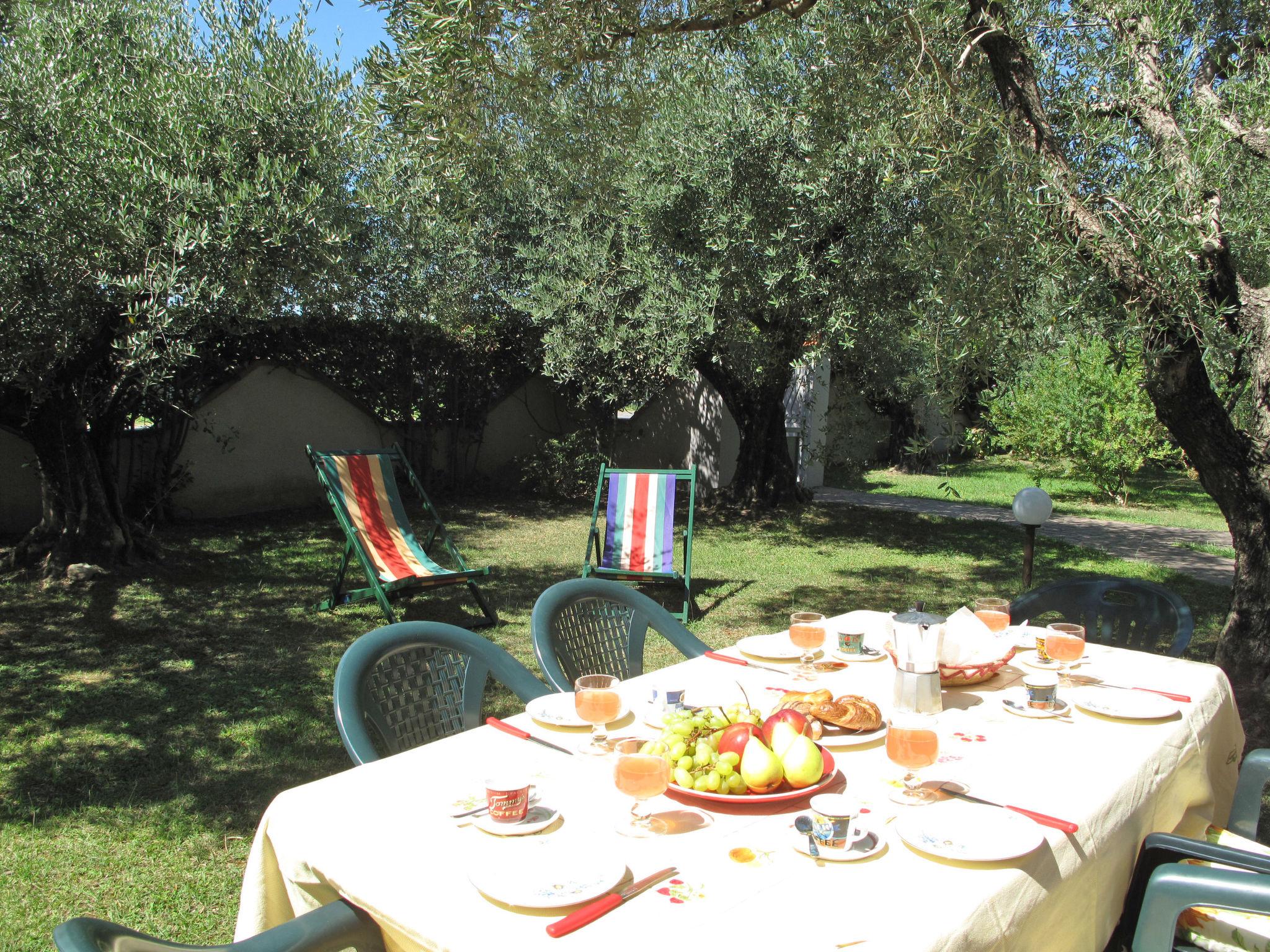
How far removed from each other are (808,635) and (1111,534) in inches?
319

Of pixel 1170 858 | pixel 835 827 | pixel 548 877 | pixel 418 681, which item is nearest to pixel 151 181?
pixel 418 681

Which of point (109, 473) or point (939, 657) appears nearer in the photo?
point (939, 657)

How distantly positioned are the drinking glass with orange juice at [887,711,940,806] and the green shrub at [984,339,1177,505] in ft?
32.1

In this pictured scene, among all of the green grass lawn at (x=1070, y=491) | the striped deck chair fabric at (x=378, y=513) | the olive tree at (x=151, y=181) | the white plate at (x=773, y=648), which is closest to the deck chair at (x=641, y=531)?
the striped deck chair fabric at (x=378, y=513)

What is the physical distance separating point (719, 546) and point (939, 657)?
20.1 feet

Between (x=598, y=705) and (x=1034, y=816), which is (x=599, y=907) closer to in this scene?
(x=598, y=705)

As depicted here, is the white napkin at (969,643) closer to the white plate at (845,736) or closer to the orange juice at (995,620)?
the orange juice at (995,620)

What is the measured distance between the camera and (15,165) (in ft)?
16.0

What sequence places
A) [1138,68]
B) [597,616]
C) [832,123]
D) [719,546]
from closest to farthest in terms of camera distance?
[597,616] → [1138,68] → [832,123] → [719,546]

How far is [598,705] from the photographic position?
193cm

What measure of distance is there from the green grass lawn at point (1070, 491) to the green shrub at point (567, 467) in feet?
10.2

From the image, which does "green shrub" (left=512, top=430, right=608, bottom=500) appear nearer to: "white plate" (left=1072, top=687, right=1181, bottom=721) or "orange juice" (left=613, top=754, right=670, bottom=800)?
"white plate" (left=1072, top=687, right=1181, bottom=721)

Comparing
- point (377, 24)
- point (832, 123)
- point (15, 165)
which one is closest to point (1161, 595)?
point (832, 123)

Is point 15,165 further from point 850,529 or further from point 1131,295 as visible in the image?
point 850,529
